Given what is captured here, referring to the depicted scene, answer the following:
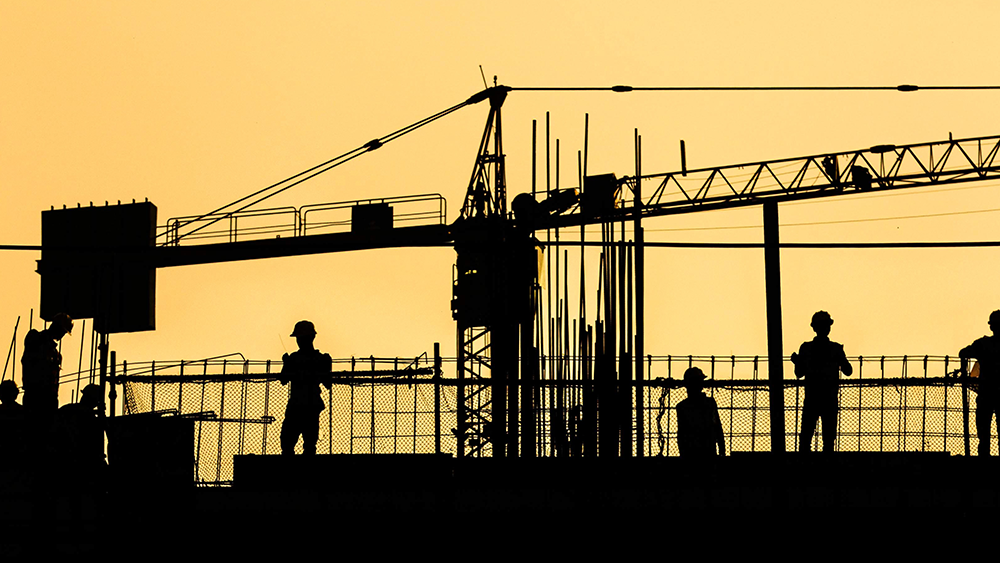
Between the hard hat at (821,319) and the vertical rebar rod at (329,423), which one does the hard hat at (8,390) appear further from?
the hard hat at (821,319)

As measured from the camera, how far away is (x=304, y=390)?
45.7 feet

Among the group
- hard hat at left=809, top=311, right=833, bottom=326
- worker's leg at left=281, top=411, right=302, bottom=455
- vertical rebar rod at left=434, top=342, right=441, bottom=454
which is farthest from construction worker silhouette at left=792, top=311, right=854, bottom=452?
worker's leg at left=281, top=411, right=302, bottom=455

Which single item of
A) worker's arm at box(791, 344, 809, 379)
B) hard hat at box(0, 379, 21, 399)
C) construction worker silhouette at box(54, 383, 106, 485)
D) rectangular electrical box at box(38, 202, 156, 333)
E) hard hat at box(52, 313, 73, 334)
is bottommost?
construction worker silhouette at box(54, 383, 106, 485)

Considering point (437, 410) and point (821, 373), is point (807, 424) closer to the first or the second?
point (821, 373)

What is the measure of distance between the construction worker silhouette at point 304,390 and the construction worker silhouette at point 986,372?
574 centimetres

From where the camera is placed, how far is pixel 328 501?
41.4 feet

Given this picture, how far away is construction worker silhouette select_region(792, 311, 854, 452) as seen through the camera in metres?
13.8

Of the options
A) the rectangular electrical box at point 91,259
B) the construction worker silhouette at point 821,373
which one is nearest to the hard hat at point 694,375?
the construction worker silhouette at point 821,373

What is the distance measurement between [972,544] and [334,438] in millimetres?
6811

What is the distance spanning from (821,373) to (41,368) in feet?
23.1

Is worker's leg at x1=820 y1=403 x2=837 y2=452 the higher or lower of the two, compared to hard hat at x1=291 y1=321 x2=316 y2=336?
lower

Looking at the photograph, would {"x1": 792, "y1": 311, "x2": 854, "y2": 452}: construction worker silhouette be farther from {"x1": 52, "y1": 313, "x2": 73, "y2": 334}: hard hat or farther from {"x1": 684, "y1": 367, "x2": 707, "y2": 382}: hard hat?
{"x1": 52, "y1": 313, "x2": 73, "y2": 334}: hard hat

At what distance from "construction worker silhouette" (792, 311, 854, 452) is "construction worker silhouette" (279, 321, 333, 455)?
430 cm

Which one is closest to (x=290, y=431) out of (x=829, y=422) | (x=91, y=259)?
(x=829, y=422)
